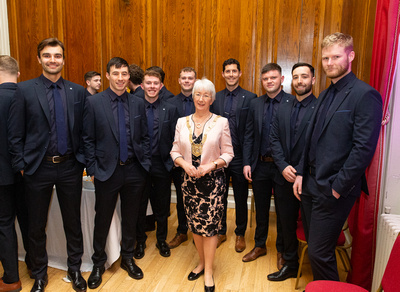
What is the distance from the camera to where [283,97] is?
120 inches

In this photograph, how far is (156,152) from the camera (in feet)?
10.6

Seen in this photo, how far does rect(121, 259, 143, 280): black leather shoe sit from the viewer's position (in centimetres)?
288

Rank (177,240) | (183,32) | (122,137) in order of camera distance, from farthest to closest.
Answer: (183,32) → (177,240) → (122,137)

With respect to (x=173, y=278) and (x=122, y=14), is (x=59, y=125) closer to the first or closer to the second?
(x=173, y=278)

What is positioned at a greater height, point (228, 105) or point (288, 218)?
point (228, 105)

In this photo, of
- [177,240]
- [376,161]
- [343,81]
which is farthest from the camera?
[177,240]

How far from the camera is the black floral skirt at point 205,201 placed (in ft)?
8.49

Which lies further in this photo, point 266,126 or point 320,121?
point 266,126

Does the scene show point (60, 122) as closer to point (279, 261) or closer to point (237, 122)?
point (237, 122)

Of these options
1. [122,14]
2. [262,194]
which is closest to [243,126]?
[262,194]

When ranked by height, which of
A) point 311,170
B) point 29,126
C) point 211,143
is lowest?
point 311,170

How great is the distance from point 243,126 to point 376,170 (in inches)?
55.9

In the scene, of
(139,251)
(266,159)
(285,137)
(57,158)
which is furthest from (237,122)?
(57,158)

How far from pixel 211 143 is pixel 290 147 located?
74cm
